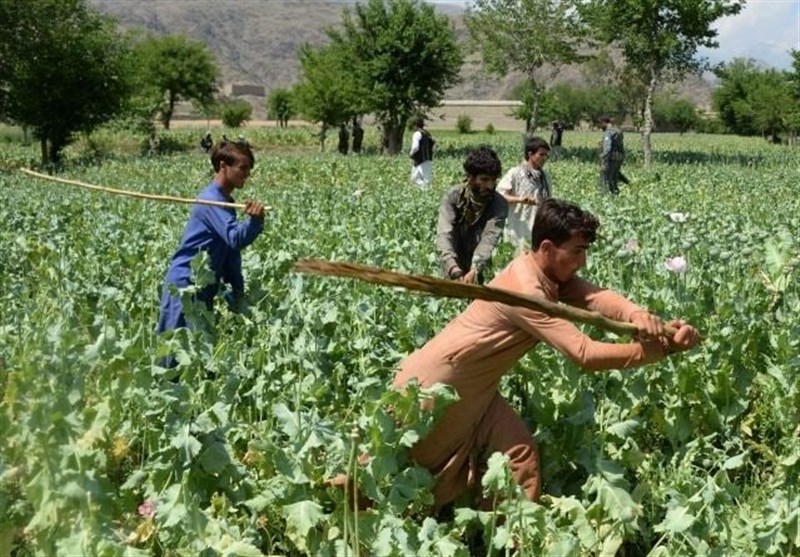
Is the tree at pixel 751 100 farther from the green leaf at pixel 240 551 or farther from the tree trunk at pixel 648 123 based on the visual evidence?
the green leaf at pixel 240 551

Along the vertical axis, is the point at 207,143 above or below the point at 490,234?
above

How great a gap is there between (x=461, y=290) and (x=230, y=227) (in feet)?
7.30

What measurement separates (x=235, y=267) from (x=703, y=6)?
1005 inches

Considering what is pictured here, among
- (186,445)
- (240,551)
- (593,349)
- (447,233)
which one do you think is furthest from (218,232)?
(593,349)

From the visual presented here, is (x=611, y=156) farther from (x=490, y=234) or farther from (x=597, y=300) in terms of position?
(x=597, y=300)

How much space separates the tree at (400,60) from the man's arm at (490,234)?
1217 inches

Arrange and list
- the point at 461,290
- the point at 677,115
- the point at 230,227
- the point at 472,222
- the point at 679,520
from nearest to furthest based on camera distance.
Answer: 1. the point at 679,520
2. the point at 461,290
3. the point at 230,227
4. the point at 472,222
5. the point at 677,115

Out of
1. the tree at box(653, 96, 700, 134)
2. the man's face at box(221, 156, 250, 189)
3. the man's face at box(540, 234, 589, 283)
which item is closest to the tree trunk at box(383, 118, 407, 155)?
the man's face at box(221, 156, 250, 189)

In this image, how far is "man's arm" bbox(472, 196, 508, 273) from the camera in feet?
20.1

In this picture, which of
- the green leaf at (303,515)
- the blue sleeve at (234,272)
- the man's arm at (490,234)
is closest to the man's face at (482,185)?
the man's arm at (490,234)

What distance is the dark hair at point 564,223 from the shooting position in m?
3.71

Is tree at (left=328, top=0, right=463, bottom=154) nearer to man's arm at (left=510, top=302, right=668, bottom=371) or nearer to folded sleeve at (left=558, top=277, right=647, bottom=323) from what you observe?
folded sleeve at (left=558, top=277, right=647, bottom=323)

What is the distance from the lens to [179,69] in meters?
67.1

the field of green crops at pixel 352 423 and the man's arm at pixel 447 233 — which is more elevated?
the man's arm at pixel 447 233
